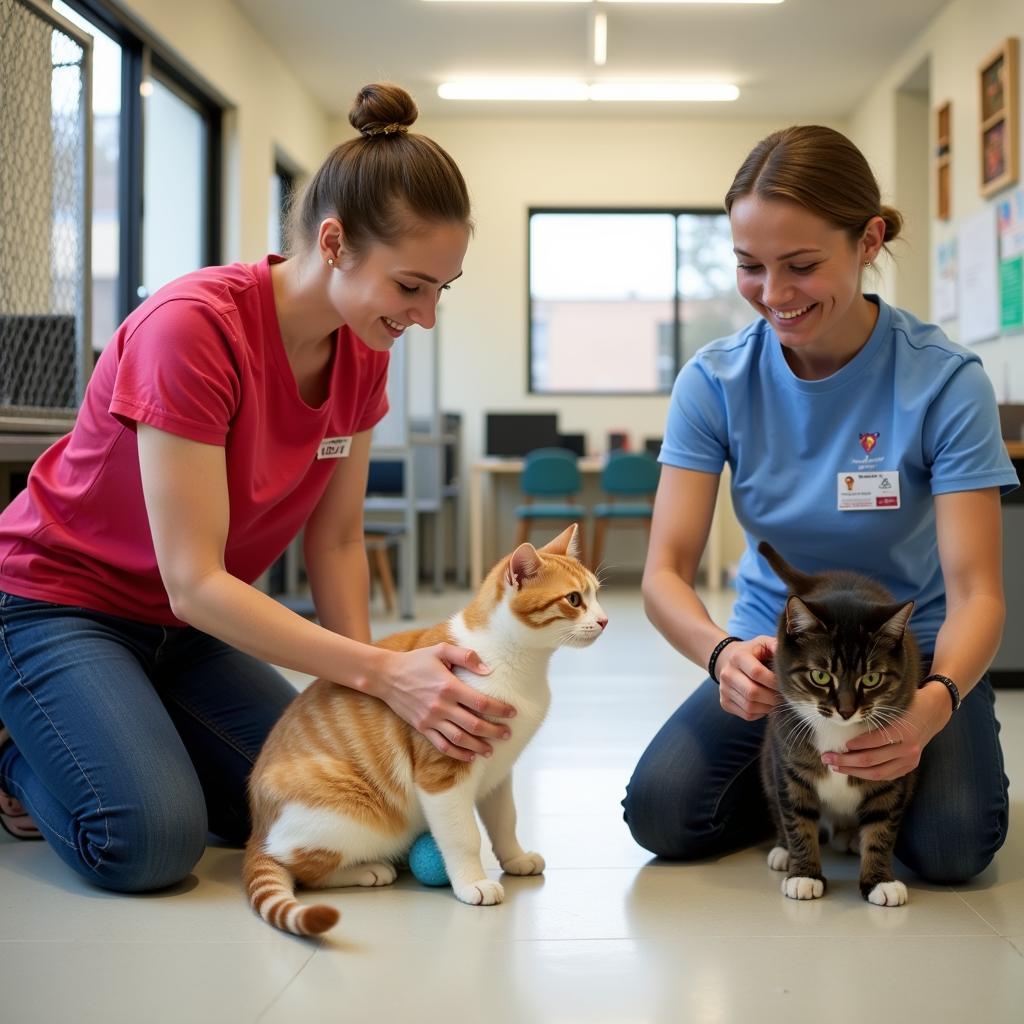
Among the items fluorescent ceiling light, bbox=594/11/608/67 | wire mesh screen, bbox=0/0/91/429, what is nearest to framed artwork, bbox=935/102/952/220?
fluorescent ceiling light, bbox=594/11/608/67

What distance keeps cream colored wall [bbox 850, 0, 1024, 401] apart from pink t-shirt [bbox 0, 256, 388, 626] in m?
4.20

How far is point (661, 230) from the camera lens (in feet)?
28.0

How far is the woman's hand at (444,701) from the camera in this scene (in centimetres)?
157

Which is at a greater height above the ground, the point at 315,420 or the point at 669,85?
the point at 669,85

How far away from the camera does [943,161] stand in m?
6.13

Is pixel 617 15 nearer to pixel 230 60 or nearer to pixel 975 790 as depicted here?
pixel 230 60

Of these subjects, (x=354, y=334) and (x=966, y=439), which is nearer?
(x=966, y=439)

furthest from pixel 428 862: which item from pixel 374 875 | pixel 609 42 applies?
pixel 609 42

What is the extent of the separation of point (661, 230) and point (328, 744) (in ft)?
24.4

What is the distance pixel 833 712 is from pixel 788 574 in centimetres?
26

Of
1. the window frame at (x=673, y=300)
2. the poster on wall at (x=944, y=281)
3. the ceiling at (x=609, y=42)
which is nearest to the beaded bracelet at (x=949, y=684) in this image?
the poster on wall at (x=944, y=281)

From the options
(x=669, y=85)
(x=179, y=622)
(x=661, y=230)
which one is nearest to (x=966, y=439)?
(x=179, y=622)

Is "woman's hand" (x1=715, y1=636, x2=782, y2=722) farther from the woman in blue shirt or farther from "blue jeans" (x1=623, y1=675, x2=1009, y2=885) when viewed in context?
"blue jeans" (x1=623, y1=675, x2=1009, y2=885)

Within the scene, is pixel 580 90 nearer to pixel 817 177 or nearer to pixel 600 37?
pixel 600 37
